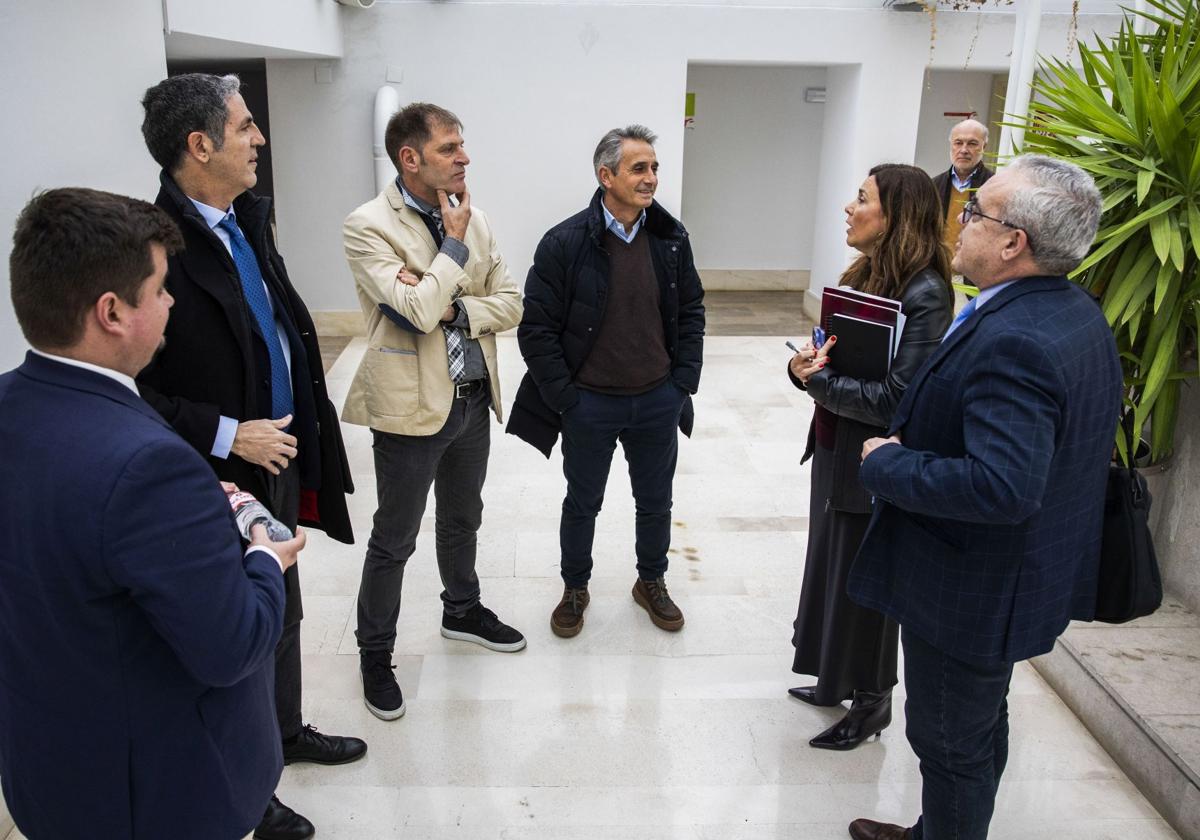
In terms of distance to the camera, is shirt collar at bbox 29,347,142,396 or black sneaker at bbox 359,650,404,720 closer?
shirt collar at bbox 29,347,142,396

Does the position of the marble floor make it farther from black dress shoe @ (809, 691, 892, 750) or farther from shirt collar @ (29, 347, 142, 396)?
shirt collar @ (29, 347, 142, 396)

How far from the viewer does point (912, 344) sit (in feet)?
8.48

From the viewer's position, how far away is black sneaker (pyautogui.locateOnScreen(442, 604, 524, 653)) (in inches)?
135

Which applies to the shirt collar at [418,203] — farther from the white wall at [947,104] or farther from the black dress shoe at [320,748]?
the white wall at [947,104]

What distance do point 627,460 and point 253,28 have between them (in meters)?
A: 3.40

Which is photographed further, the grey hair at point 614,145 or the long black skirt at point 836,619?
the grey hair at point 614,145

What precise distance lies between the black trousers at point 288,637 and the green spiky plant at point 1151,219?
249 centimetres

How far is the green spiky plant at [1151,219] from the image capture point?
308cm

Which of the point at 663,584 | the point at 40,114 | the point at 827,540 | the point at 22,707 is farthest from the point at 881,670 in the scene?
the point at 40,114

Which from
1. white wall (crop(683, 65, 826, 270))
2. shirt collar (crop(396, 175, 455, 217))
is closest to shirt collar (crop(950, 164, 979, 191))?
white wall (crop(683, 65, 826, 270))

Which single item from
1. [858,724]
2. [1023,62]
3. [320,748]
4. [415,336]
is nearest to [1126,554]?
[858,724]

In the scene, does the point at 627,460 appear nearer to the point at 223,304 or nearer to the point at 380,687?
the point at 380,687

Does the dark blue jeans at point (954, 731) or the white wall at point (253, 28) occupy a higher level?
the white wall at point (253, 28)

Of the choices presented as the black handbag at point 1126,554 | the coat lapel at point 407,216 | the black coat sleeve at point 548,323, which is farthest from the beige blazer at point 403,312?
the black handbag at point 1126,554
